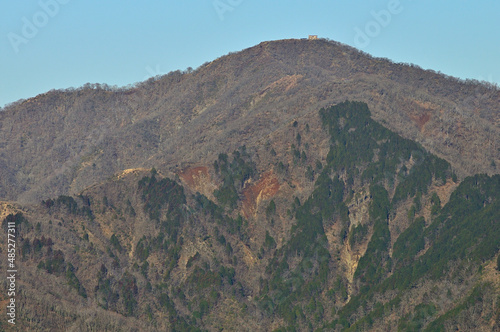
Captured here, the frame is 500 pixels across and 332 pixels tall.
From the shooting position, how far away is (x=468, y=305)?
194m

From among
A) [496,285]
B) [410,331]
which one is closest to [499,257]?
[496,285]

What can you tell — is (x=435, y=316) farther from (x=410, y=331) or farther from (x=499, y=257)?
(x=499, y=257)

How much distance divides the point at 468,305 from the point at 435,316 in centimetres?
820

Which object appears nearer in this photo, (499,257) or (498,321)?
(498,321)

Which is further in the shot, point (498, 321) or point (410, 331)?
point (410, 331)

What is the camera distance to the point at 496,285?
195m

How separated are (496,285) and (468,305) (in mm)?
7381

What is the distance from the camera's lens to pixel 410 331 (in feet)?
654

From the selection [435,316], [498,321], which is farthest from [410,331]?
[498,321]

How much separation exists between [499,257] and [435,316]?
18885 mm

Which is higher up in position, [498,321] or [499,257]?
[499,257]

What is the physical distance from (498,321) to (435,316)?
52.1 ft

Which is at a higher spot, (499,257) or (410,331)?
(499,257)

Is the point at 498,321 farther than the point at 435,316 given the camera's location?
No
